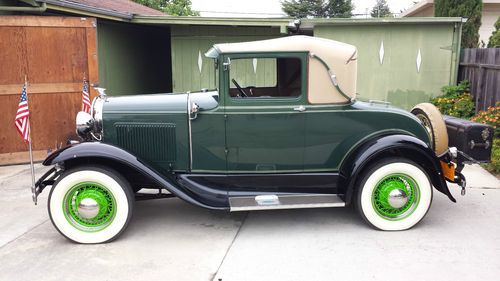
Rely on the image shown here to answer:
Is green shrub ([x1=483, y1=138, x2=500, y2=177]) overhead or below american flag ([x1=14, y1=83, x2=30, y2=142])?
below

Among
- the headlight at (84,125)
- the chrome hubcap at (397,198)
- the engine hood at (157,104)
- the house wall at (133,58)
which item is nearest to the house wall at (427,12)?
the house wall at (133,58)

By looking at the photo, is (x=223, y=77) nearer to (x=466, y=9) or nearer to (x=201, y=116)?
(x=201, y=116)

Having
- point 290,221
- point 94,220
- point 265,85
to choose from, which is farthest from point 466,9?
point 94,220

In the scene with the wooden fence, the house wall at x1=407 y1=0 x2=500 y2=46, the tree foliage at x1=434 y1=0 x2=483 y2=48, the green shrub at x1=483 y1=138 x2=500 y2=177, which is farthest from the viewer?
the house wall at x1=407 y1=0 x2=500 y2=46

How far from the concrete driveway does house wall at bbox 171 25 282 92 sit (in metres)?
5.39

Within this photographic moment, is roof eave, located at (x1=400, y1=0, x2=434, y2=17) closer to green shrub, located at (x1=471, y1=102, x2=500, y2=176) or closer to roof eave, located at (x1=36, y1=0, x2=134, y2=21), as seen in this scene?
green shrub, located at (x1=471, y1=102, x2=500, y2=176)

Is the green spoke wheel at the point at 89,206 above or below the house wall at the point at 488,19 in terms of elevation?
below

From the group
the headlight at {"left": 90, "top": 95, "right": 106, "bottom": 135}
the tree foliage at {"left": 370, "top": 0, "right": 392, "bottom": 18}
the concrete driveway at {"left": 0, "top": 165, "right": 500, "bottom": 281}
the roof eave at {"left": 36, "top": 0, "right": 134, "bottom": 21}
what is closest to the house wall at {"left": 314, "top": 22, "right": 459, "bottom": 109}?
the roof eave at {"left": 36, "top": 0, "right": 134, "bottom": 21}

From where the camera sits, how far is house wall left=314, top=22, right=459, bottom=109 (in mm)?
9266

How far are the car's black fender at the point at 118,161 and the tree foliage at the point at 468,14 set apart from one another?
9.69 metres

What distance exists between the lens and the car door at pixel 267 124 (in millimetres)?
4410

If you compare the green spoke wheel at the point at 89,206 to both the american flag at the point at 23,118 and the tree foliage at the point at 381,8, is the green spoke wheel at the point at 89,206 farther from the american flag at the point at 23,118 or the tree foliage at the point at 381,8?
the tree foliage at the point at 381,8

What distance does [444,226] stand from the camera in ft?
14.9

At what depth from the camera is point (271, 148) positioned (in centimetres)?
450
